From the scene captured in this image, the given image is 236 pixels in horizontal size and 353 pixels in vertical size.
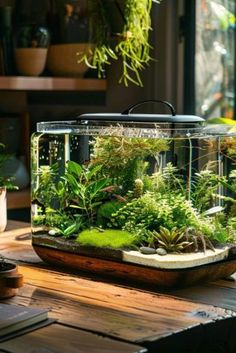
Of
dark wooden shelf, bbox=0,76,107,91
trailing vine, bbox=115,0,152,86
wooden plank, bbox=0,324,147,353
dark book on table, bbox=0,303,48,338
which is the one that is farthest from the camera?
dark wooden shelf, bbox=0,76,107,91

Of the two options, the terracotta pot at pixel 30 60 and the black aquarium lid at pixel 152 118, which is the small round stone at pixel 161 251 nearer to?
the black aquarium lid at pixel 152 118

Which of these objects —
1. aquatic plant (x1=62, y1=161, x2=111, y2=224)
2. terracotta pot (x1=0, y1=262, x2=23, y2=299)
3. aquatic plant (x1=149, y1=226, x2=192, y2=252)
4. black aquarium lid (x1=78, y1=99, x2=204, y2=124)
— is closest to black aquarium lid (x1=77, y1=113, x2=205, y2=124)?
black aquarium lid (x1=78, y1=99, x2=204, y2=124)

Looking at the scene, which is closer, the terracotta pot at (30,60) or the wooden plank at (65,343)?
the wooden plank at (65,343)

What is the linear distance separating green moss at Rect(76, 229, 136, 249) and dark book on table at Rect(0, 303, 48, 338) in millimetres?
360

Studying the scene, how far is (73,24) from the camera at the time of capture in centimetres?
336

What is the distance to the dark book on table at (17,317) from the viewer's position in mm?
1560

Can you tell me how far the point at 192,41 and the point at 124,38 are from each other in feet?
1.25

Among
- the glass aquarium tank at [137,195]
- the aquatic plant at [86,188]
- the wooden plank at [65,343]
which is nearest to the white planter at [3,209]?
the glass aquarium tank at [137,195]

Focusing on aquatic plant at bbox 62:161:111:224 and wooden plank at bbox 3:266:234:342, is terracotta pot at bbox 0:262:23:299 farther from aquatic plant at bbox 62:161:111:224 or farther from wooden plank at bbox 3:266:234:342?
aquatic plant at bbox 62:161:111:224

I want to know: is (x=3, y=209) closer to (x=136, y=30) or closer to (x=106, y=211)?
(x=106, y=211)

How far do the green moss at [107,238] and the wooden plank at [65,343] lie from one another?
1.35 ft

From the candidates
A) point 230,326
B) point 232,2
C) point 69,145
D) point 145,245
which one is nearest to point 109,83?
point 232,2

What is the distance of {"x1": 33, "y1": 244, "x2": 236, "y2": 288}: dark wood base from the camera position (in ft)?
6.20

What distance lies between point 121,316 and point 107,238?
35 cm
